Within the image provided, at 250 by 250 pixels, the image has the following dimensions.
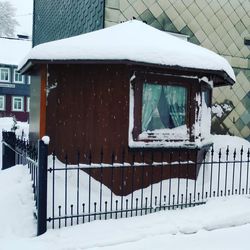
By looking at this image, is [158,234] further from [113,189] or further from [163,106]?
[163,106]

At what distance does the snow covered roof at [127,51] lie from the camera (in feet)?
20.6

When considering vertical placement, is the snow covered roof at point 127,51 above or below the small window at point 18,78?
below

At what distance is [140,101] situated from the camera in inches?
273

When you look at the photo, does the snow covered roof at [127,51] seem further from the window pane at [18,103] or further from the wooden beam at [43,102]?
the window pane at [18,103]

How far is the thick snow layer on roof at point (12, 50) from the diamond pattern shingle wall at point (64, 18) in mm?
23588

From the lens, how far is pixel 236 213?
20.2 ft

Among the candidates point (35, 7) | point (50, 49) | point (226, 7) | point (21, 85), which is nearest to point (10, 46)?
point (21, 85)

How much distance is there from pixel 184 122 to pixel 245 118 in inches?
250

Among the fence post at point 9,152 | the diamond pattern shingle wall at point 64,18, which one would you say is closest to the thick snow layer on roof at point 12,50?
the diamond pattern shingle wall at point 64,18

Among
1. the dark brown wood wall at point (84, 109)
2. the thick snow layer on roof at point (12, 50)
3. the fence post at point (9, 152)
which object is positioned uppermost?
the thick snow layer on roof at point (12, 50)

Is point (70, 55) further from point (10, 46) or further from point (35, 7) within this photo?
point (10, 46)

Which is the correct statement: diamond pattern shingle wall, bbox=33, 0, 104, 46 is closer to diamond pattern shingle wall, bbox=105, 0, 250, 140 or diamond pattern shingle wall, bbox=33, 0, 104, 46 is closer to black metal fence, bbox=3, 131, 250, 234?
diamond pattern shingle wall, bbox=105, 0, 250, 140

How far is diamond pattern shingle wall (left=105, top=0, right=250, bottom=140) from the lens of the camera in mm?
10562

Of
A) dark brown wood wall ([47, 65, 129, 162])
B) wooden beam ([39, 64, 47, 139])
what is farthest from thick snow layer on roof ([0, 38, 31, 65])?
dark brown wood wall ([47, 65, 129, 162])
